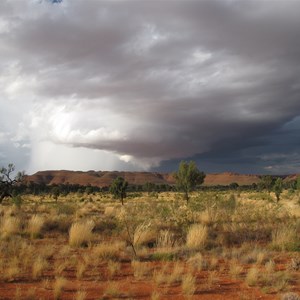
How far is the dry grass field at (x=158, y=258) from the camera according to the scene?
935cm

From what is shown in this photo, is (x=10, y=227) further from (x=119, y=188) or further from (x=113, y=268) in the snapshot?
(x=119, y=188)

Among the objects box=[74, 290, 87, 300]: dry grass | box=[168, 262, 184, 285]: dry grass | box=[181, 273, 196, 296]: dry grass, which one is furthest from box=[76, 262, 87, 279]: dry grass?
box=[181, 273, 196, 296]: dry grass

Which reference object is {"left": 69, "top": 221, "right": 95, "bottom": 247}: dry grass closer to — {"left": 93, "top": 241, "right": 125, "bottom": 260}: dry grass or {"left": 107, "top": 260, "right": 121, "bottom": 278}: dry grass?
{"left": 93, "top": 241, "right": 125, "bottom": 260}: dry grass

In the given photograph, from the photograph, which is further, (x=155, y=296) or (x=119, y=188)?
(x=119, y=188)

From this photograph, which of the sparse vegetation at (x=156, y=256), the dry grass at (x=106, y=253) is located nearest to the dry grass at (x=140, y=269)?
the sparse vegetation at (x=156, y=256)

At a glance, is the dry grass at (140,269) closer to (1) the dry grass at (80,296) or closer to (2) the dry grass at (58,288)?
(2) the dry grass at (58,288)

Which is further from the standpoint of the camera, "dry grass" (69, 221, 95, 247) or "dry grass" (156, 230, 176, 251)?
Answer: "dry grass" (69, 221, 95, 247)

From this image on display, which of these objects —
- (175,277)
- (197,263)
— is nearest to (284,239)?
(197,263)

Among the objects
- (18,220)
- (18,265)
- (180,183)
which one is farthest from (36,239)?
(180,183)

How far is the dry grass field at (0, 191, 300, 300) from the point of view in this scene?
30.7 feet

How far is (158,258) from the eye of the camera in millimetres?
13211

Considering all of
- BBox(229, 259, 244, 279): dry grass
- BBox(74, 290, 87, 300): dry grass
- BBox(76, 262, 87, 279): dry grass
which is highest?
BBox(74, 290, 87, 300): dry grass

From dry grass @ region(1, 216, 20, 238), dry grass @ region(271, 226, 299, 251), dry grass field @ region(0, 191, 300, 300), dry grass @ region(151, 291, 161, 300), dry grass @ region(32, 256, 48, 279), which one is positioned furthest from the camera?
dry grass @ region(1, 216, 20, 238)

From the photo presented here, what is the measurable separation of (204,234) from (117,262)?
178 inches
